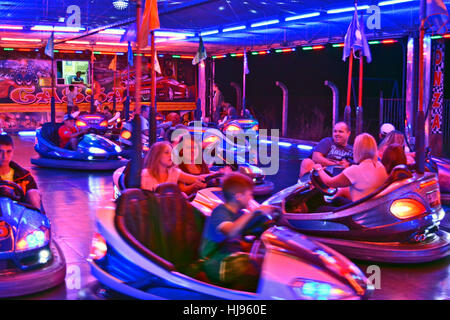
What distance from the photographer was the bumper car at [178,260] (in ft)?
7.68

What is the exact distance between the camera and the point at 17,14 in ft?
38.9

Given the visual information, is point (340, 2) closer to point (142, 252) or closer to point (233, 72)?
point (142, 252)

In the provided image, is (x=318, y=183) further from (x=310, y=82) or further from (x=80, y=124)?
(x=310, y=82)

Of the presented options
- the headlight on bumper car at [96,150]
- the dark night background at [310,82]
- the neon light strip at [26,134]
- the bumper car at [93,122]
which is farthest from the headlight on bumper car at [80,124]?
the neon light strip at [26,134]

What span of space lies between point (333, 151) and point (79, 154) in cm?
444

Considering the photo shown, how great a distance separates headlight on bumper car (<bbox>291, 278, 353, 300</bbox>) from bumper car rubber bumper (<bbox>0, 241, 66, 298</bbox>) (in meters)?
1.39

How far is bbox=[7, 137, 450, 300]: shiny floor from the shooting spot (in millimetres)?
3131

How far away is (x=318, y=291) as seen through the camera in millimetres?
2314

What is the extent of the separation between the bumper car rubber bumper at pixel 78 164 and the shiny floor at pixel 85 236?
0.10 meters

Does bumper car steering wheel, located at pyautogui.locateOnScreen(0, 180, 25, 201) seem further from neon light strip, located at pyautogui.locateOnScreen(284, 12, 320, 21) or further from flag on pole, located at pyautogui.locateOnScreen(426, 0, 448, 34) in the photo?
neon light strip, located at pyautogui.locateOnScreen(284, 12, 320, 21)

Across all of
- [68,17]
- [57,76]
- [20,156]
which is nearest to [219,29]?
[68,17]

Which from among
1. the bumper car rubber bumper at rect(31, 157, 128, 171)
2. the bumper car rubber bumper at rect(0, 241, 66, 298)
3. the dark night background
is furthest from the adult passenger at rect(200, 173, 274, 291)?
the dark night background

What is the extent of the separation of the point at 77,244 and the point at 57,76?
1405cm

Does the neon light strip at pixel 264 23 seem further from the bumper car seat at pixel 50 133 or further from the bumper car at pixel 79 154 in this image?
the bumper car seat at pixel 50 133
